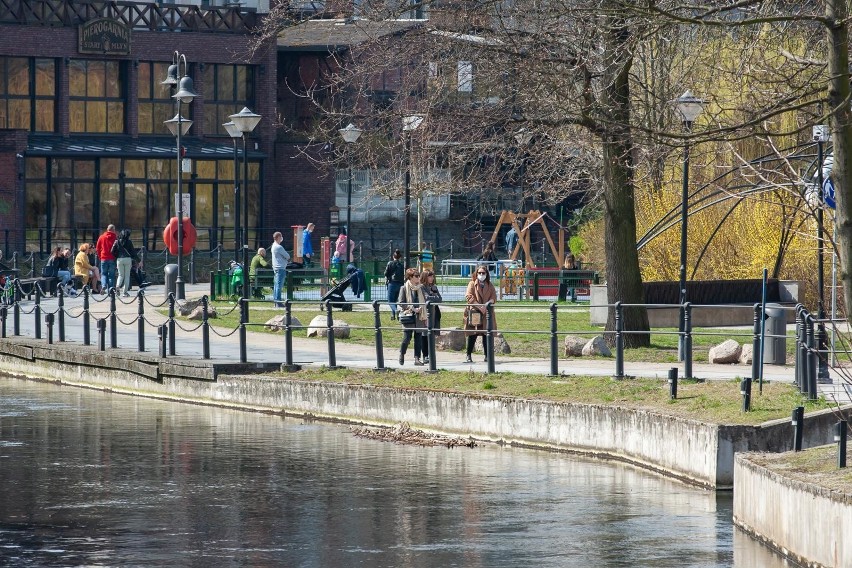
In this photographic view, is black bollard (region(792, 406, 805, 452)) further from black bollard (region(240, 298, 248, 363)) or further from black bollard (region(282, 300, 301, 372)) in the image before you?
black bollard (region(240, 298, 248, 363))

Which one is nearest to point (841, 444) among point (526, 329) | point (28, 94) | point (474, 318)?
point (474, 318)

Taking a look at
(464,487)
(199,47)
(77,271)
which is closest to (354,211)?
(199,47)

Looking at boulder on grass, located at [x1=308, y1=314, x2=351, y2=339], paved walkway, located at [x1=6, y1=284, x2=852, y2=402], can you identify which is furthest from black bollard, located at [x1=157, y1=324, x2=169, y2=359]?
boulder on grass, located at [x1=308, y1=314, x2=351, y2=339]

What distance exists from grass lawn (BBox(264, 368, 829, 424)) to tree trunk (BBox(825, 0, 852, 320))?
202 inches

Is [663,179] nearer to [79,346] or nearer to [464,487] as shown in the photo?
[79,346]

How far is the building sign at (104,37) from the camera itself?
57469 mm

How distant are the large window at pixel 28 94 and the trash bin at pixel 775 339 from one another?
3899cm

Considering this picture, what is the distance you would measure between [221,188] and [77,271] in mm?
19670

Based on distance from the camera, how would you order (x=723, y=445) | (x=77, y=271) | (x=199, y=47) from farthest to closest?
(x=199, y=47), (x=77, y=271), (x=723, y=445)

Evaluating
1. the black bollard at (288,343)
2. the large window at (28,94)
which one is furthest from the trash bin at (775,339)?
the large window at (28,94)

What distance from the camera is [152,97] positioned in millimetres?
60000

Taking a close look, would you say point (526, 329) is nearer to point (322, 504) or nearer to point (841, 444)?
point (322, 504)

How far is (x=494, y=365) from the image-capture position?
22.3m

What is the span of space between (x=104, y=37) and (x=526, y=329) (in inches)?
1295
